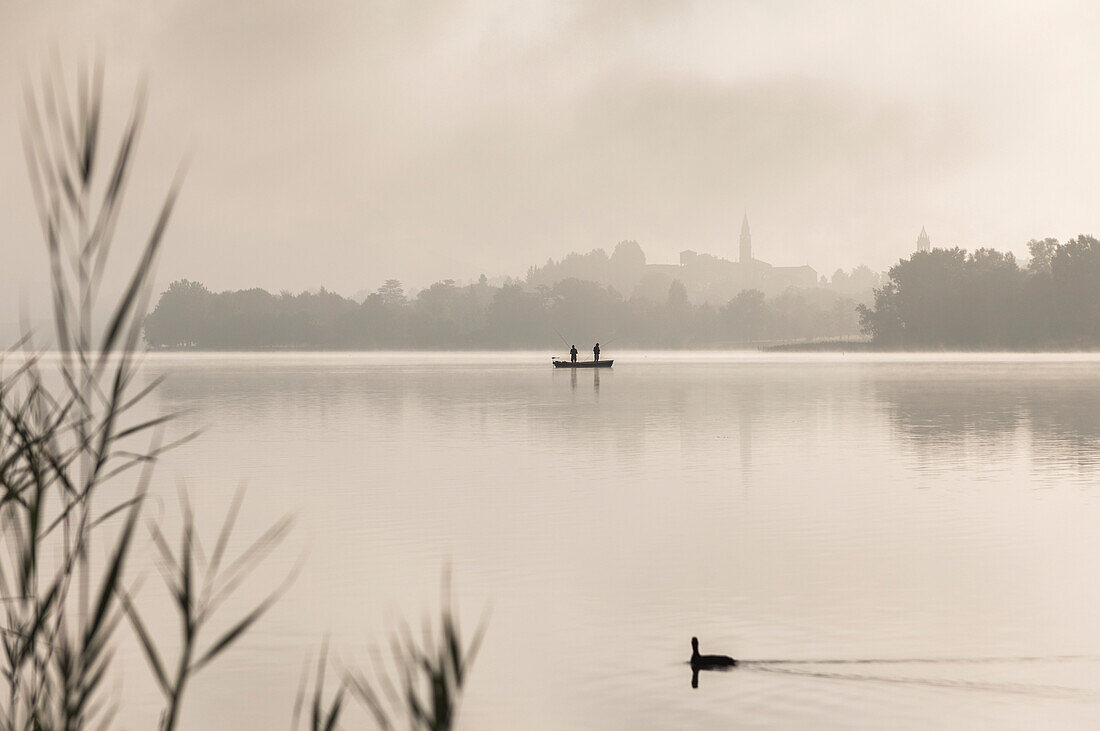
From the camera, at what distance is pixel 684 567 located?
1534cm

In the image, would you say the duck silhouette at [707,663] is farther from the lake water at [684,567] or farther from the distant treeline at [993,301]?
the distant treeline at [993,301]

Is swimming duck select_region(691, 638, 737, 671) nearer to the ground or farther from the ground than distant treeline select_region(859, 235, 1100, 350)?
nearer to the ground

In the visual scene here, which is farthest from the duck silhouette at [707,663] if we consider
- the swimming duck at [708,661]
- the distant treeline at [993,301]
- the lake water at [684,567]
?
the distant treeline at [993,301]

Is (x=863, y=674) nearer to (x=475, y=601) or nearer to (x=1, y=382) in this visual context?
(x=475, y=601)

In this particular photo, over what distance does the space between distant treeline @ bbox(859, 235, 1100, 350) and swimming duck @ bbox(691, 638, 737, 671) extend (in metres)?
139

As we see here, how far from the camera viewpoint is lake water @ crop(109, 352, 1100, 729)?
399 inches

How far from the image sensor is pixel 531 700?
33.4 ft

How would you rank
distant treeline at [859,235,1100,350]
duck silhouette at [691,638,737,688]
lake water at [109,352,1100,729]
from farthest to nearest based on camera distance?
1. distant treeline at [859,235,1100,350]
2. duck silhouette at [691,638,737,688]
3. lake water at [109,352,1100,729]

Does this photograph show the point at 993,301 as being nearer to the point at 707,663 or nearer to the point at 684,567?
the point at 684,567

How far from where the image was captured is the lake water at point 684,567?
1012 centimetres

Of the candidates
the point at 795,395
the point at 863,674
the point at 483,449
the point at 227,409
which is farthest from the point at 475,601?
the point at 795,395

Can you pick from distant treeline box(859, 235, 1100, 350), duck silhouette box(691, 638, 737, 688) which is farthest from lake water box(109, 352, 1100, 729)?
distant treeline box(859, 235, 1100, 350)

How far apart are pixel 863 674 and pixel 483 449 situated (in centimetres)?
2057

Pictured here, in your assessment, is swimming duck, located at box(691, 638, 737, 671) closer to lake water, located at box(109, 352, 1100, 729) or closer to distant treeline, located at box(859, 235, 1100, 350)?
lake water, located at box(109, 352, 1100, 729)
